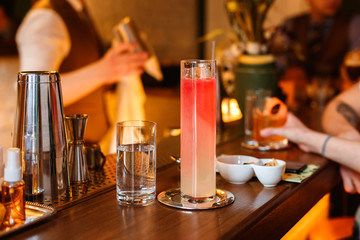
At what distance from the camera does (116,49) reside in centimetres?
218

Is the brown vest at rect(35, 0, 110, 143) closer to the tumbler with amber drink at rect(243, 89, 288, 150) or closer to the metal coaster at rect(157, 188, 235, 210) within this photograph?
the tumbler with amber drink at rect(243, 89, 288, 150)

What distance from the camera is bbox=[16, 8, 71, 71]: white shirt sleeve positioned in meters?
1.97

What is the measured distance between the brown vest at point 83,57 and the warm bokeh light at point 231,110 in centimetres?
64

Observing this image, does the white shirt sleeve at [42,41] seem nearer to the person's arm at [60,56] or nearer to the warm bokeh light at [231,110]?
the person's arm at [60,56]

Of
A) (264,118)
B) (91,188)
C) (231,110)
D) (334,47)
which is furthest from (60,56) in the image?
(334,47)

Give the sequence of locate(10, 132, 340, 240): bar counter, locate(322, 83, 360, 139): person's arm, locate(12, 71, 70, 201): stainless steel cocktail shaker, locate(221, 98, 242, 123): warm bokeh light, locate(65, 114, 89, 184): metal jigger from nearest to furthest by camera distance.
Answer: locate(10, 132, 340, 240): bar counter → locate(12, 71, 70, 201): stainless steel cocktail shaker → locate(65, 114, 89, 184): metal jigger → locate(322, 83, 360, 139): person's arm → locate(221, 98, 242, 123): warm bokeh light

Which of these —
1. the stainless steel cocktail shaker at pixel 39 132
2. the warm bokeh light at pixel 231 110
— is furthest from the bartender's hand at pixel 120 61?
the stainless steel cocktail shaker at pixel 39 132

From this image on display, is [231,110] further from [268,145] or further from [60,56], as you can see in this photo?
[60,56]

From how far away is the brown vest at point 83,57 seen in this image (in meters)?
2.18

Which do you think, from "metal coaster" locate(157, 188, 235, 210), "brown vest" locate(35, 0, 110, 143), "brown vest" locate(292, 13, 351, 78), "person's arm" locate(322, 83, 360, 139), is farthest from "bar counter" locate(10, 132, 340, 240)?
"brown vest" locate(292, 13, 351, 78)

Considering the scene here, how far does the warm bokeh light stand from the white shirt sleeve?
775 millimetres

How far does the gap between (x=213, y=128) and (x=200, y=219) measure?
19cm

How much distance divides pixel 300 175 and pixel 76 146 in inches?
22.2

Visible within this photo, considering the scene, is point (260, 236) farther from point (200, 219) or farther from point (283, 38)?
point (283, 38)
